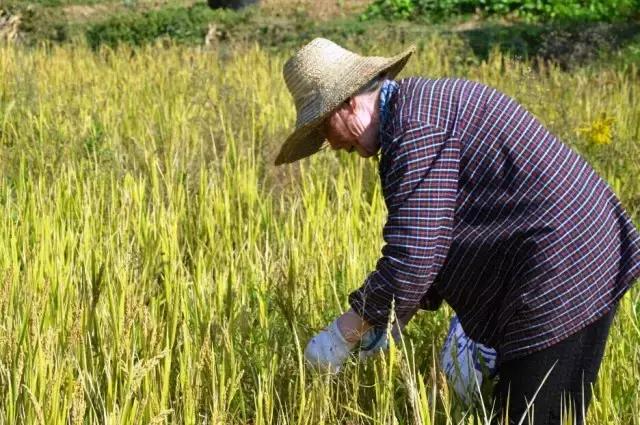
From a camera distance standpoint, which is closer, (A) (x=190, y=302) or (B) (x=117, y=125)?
(A) (x=190, y=302)

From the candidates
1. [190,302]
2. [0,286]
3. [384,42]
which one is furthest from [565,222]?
[384,42]

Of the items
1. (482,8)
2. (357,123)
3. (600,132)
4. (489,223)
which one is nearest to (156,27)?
(482,8)

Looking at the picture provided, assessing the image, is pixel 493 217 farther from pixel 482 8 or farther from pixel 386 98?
pixel 482 8

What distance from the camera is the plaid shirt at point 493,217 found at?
2039 millimetres

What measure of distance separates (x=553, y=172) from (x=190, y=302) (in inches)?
42.6

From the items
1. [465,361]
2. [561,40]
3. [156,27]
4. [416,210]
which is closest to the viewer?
[416,210]

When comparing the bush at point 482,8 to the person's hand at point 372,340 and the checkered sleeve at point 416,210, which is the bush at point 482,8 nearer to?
the person's hand at point 372,340

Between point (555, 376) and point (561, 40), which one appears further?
point (561, 40)

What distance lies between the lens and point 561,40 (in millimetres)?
7539

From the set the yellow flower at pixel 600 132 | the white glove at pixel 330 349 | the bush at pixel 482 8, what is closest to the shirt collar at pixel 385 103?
the white glove at pixel 330 349

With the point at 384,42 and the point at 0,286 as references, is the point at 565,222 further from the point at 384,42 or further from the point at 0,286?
the point at 384,42

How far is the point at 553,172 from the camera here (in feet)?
6.91

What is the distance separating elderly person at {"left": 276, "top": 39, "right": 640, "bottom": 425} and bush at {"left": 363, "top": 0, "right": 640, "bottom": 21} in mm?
9660

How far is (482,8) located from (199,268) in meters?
10.4
